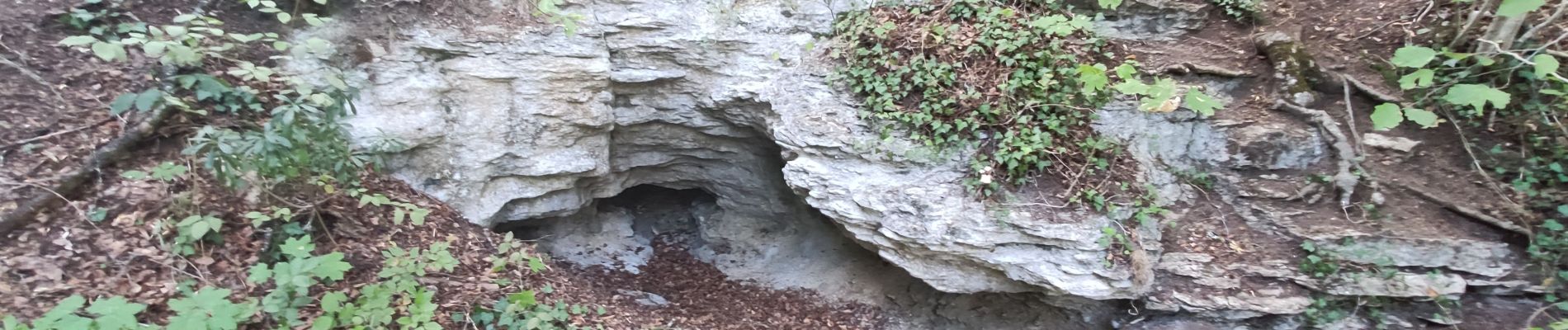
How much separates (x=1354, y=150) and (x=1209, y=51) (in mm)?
1174

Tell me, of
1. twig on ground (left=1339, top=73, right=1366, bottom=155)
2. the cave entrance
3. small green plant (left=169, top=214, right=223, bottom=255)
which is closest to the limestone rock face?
the cave entrance

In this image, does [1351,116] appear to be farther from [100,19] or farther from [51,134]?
[100,19]

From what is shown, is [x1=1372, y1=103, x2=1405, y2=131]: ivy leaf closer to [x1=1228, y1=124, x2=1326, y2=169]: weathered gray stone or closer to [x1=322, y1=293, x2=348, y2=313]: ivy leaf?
[x1=1228, y1=124, x2=1326, y2=169]: weathered gray stone

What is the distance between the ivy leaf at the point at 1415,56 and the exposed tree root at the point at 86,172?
6.33m

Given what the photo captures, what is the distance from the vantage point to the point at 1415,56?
3379 mm

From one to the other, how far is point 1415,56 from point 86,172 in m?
6.50

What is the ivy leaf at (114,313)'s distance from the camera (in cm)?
272

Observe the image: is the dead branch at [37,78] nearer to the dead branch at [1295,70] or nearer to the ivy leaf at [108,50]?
the ivy leaf at [108,50]

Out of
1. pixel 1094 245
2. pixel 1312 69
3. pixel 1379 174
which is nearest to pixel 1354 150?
pixel 1379 174

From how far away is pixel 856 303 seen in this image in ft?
19.6

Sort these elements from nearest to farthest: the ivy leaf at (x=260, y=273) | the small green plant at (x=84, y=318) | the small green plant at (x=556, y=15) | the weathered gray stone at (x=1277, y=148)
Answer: the small green plant at (x=84, y=318) → the ivy leaf at (x=260, y=273) → the weathered gray stone at (x=1277, y=148) → the small green plant at (x=556, y=15)

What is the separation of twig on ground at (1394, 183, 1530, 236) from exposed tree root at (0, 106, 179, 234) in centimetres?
718

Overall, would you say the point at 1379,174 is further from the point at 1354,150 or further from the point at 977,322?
the point at 977,322

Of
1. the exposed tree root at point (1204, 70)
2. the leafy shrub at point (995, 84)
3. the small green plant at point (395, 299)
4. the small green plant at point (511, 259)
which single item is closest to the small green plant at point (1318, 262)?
the leafy shrub at point (995, 84)
